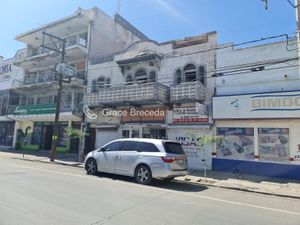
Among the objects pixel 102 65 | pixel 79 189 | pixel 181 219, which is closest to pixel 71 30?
pixel 102 65

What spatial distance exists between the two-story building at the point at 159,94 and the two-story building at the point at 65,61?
120 inches

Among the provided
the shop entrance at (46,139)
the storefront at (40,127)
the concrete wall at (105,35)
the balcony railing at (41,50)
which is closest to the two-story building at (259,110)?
the concrete wall at (105,35)

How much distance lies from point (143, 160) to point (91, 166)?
3.28m

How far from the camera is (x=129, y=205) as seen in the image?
695 centimetres

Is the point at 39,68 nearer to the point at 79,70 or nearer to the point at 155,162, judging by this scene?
the point at 79,70

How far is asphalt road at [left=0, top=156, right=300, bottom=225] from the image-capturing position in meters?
5.77

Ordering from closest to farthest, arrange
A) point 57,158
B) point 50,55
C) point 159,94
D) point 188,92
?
1. point 188,92
2. point 159,94
3. point 57,158
4. point 50,55

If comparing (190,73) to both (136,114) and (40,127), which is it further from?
(40,127)

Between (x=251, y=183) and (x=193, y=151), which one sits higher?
(x=193, y=151)

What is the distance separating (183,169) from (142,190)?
7.98ft

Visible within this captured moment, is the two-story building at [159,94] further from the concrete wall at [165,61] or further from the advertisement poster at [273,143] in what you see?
the advertisement poster at [273,143]

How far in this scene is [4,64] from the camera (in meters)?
33.1

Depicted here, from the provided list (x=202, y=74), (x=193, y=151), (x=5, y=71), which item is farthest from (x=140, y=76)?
(x=5, y=71)

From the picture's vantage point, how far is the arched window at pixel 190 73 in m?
17.4
